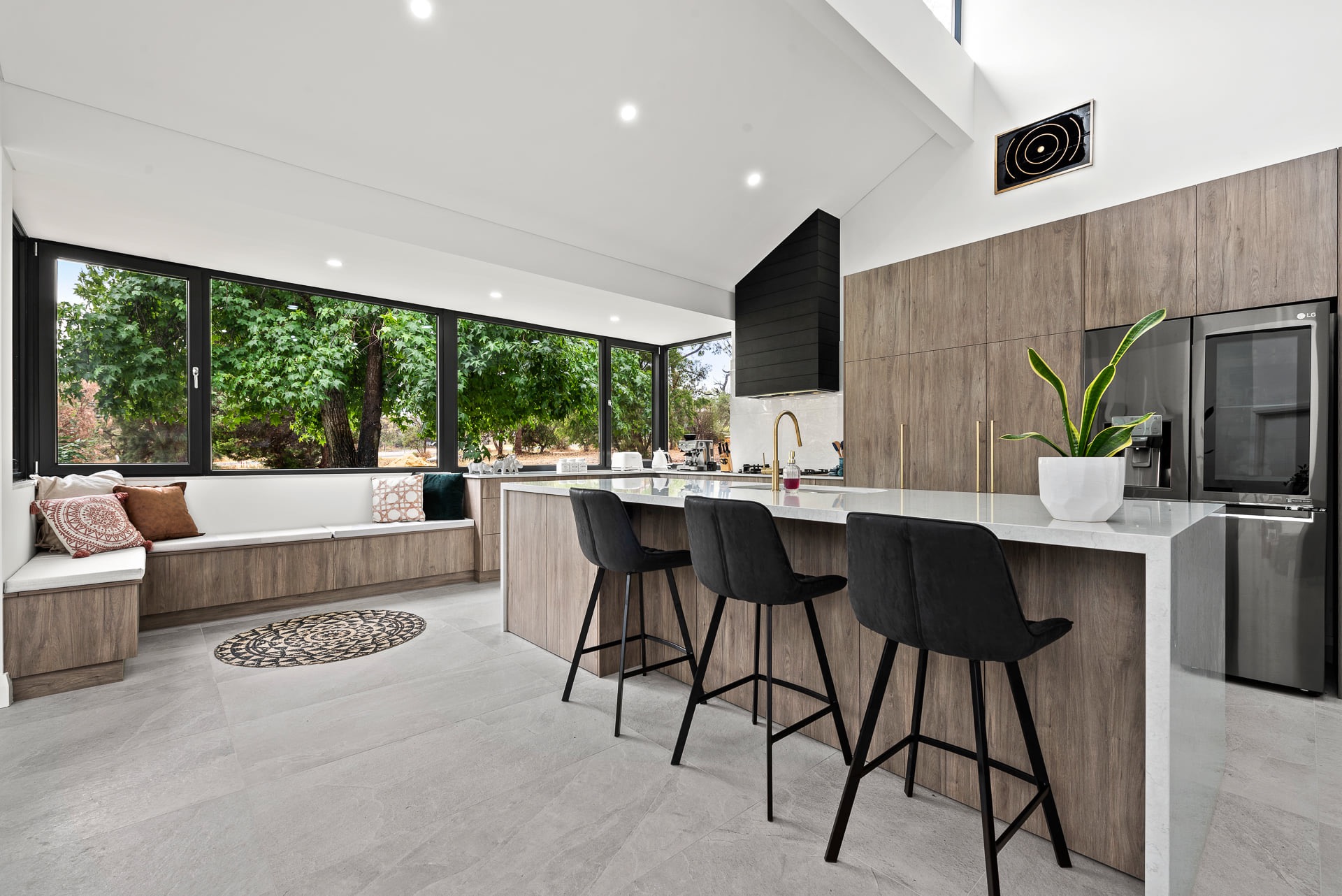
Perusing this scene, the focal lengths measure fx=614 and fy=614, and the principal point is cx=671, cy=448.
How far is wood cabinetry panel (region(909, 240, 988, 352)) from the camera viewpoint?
3.88 meters

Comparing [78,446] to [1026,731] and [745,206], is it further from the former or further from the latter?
[1026,731]

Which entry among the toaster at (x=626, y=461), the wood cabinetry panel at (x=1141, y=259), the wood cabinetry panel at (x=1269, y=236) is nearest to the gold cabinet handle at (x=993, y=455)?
the wood cabinetry panel at (x=1141, y=259)

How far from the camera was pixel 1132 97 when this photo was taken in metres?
3.48

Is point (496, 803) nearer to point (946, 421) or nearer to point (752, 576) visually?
point (752, 576)

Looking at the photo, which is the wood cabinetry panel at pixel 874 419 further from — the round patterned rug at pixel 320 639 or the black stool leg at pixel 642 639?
the round patterned rug at pixel 320 639

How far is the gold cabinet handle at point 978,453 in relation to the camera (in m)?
3.80

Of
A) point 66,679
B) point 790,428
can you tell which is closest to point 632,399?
point 790,428

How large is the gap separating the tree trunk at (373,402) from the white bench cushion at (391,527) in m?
0.76

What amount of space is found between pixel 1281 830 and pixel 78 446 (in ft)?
20.1

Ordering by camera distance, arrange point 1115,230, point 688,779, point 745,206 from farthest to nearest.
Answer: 1. point 745,206
2. point 1115,230
3. point 688,779

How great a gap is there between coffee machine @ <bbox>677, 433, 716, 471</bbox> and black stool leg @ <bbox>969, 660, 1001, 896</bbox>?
4926 mm

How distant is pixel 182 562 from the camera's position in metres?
3.79

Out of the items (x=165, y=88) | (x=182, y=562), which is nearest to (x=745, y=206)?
(x=165, y=88)

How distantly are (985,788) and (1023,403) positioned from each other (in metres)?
2.84
